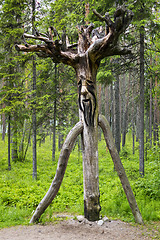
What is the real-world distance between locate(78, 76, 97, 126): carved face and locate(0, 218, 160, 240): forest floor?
2437mm

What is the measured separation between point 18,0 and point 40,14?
2016 mm

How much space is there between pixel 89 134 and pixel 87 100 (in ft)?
2.77

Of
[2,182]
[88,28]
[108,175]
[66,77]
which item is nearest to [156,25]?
[88,28]

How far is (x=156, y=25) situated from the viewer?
394 inches

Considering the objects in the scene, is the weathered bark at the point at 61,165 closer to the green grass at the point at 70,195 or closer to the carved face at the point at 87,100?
the carved face at the point at 87,100

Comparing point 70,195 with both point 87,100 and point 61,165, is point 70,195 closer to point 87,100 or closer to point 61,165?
point 61,165

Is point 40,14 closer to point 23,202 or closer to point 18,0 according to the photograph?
point 18,0

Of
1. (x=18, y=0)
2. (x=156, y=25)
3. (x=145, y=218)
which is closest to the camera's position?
(x=145, y=218)

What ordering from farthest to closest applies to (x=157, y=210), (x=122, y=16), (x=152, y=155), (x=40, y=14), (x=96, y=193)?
(x=40, y=14) < (x=152, y=155) < (x=157, y=210) < (x=96, y=193) < (x=122, y=16)

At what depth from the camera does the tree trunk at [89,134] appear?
5.12 meters

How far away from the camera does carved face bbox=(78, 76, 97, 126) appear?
5289 millimetres

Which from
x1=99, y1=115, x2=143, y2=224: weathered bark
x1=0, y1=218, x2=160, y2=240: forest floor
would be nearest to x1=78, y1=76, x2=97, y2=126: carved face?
x1=99, y1=115, x2=143, y2=224: weathered bark

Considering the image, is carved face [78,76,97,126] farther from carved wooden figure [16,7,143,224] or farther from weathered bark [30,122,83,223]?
weathered bark [30,122,83,223]

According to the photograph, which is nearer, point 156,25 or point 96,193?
point 96,193
